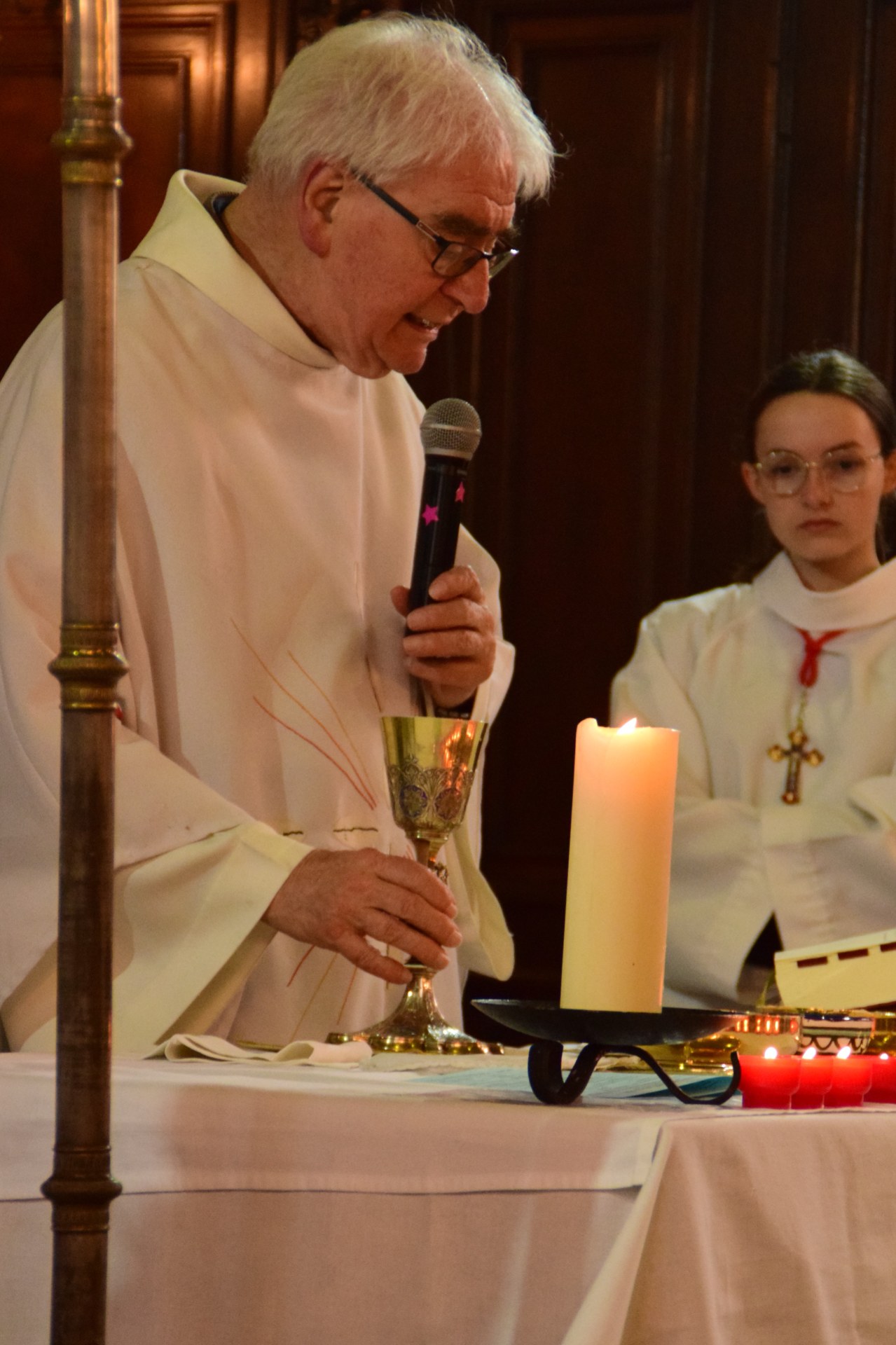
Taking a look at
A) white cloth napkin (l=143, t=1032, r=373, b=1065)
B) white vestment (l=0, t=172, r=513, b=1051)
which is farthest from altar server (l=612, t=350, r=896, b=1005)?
white cloth napkin (l=143, t=1032, r=373, b=1065)

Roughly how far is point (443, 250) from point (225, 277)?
1.20ft

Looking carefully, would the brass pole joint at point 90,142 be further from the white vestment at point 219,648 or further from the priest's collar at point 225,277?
the priest's collar at point 225,277

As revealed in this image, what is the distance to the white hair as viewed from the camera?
2.48 meters

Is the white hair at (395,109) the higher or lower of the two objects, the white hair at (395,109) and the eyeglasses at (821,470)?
the higher

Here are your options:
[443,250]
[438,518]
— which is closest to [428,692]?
[438,518]

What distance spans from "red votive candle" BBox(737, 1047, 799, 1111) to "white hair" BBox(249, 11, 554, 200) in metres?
1.44

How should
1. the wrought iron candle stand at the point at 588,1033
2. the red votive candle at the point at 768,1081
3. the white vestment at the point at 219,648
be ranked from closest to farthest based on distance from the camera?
the wrought iron candle stand at the point at 588,1033 → the red votive candle at the point at 768,1081 → the white vestment at the point at 219,648

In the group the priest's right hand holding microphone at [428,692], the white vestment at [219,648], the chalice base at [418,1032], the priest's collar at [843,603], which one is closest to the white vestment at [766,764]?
the priest's collar at [843,603]

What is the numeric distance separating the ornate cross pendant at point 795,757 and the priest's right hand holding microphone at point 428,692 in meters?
1.75

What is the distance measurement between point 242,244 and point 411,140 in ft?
1.23

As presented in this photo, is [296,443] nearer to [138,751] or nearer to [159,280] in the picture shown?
[159,280]

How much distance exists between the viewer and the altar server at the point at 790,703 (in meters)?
3.95

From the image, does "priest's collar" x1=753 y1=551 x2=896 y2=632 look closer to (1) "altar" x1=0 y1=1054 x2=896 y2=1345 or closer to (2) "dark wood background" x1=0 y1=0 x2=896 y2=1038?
(2) "dark wood background" x1=0 y1=0 x2=896 y2=1038

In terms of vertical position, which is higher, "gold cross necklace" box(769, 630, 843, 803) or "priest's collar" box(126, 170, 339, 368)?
"priest's collar" box(126, 170, 339, 368)
